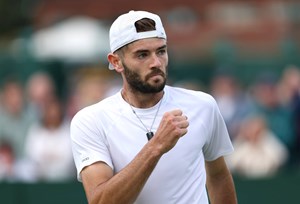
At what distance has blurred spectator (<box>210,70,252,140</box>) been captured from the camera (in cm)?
1417

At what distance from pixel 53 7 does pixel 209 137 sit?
3364 centimetres

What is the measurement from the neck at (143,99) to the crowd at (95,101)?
538 cm

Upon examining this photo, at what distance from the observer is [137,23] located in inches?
281

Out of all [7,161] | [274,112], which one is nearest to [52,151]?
[7,161]

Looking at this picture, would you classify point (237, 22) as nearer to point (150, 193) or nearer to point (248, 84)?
point (248, 84)

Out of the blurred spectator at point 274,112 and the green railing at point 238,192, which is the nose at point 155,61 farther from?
the blurred spectator at point 274,112

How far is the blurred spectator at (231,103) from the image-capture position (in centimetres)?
1417

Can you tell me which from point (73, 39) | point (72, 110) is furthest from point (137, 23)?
point (73, 39)

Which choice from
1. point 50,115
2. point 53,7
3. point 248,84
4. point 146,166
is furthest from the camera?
point 53,7

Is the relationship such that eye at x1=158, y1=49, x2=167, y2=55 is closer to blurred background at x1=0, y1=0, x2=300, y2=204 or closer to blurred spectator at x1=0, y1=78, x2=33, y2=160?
blurred background at x1=0, y1=0, x2=300, y2=204

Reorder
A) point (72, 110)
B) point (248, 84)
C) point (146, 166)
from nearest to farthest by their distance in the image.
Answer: point (146, 166) → point (72, 110) → point (248, 84)

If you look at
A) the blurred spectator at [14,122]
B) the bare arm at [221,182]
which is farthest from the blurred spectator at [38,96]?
the bare arm at [221,182]

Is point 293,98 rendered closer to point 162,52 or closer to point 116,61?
point 116,61

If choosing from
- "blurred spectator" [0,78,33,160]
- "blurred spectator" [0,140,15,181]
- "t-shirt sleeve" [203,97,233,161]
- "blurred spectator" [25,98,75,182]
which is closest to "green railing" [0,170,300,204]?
"blurred spectator" [25,98,75,182]
